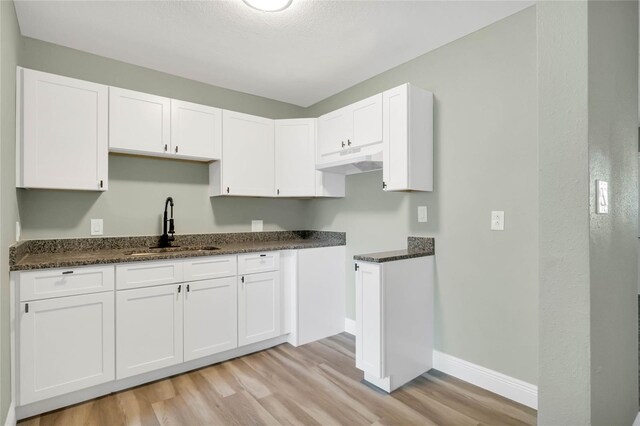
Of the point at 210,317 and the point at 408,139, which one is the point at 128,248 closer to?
the point at 210,317

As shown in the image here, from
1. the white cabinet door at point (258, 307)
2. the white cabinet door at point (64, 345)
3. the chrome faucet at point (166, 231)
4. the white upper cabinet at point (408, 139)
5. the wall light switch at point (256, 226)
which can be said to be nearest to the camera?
the white cabinet door at point (64, 345)

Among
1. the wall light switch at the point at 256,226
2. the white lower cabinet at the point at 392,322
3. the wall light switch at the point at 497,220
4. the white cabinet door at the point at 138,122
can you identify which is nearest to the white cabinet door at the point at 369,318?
the white lower cabinet at the point at 392,322

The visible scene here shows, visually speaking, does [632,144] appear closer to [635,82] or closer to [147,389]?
[635,82]

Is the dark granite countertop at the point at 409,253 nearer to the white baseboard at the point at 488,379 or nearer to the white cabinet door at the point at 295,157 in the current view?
the white baseboard at the point at 488,379

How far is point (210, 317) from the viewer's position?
2.62 meters

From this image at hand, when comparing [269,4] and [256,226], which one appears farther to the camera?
[256,226]

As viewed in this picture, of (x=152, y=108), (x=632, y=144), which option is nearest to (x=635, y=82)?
(x=632, y=144)

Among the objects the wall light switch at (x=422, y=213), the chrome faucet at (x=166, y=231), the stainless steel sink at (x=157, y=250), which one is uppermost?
the wall light switch at (x=422, y=213)

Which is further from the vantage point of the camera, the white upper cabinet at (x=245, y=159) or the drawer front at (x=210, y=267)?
the white upper cabinet at (x=245, y=159)

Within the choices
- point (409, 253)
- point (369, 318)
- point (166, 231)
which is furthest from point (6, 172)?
point (409, 253)

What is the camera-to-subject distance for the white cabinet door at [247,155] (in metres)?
3.12

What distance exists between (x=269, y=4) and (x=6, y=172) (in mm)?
1784

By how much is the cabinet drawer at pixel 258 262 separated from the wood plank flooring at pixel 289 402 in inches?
30.6

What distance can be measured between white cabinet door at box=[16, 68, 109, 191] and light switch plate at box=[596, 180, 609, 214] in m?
2.91
